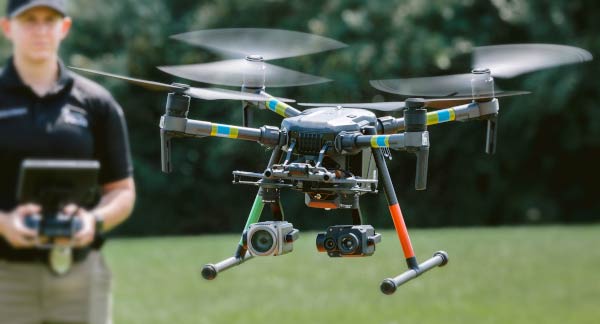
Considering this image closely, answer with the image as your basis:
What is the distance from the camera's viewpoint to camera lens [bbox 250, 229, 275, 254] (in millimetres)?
6406

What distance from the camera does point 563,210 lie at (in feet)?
152

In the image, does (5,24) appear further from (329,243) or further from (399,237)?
(399,237)

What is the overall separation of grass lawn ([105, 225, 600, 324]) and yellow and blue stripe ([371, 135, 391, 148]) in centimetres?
2008

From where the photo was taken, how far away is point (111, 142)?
720 cm

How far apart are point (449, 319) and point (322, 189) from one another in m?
22.9

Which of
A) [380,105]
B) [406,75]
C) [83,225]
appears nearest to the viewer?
[83,225]

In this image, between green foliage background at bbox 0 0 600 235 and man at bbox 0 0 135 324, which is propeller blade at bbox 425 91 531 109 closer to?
man at bbox 0 0 135 324

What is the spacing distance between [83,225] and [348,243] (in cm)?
125

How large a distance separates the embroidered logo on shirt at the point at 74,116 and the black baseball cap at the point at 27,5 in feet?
2.19

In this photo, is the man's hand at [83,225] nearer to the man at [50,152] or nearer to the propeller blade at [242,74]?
the man at [50,152]

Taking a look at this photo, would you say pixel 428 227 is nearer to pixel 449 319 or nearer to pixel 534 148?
pixel 449 319

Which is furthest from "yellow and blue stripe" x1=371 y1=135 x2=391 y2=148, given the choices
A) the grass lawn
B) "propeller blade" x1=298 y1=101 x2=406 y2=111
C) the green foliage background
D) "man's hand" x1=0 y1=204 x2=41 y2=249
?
the grass lawn

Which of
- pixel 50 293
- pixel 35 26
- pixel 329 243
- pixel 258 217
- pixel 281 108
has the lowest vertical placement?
pixel 50 293

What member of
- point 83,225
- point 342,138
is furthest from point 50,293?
point 342,138
